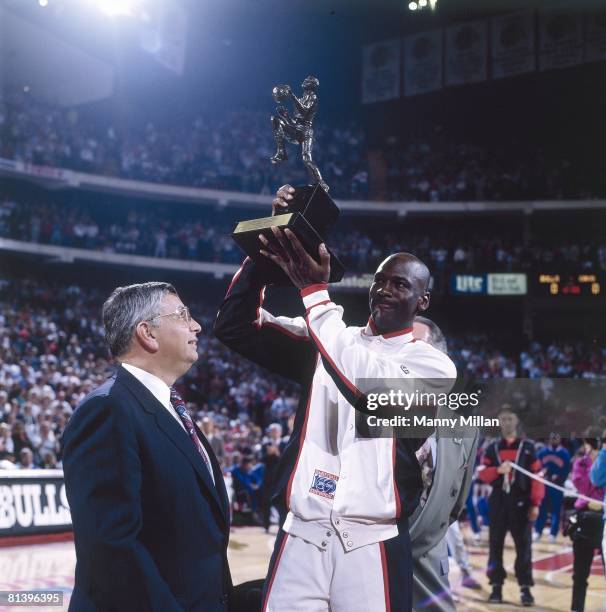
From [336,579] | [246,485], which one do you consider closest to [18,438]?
[246,485]

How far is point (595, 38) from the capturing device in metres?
22.8

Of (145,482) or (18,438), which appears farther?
(18,438)

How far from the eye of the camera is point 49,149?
21953 mm

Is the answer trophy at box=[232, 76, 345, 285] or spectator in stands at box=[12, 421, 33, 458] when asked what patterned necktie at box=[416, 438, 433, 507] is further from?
spectator in stands at box=[12, 421, 33, 458]

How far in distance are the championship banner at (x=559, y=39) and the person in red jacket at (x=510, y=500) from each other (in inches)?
764

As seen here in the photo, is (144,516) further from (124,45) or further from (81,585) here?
(124,45)

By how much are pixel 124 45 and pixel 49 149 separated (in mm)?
Result: 5289

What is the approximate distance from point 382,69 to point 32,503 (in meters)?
20.9

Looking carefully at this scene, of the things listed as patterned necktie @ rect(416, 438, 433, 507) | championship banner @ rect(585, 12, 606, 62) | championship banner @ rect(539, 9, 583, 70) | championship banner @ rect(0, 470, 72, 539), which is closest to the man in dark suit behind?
patterned necktie @ rect(416, 438, 433, 507)

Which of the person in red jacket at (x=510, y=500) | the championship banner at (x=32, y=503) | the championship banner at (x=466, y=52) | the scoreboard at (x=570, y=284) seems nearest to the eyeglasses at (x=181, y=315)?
the person in red jacket at (x=510, y=500)

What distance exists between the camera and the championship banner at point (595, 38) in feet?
74.5

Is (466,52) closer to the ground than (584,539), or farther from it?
farther from it

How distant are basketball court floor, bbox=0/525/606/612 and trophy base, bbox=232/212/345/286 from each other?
14.8 feet

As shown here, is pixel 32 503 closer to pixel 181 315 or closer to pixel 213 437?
pixel 213 437
